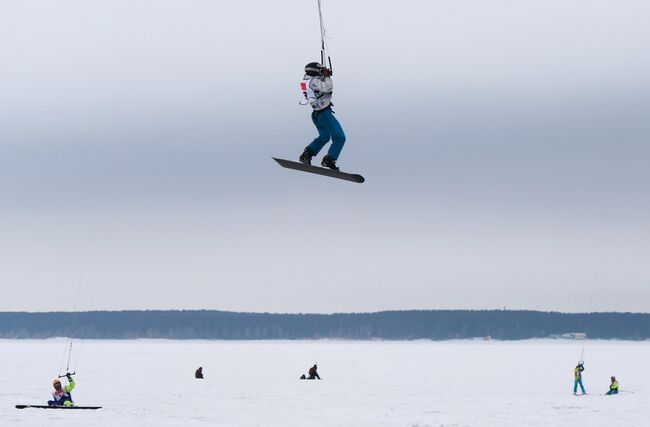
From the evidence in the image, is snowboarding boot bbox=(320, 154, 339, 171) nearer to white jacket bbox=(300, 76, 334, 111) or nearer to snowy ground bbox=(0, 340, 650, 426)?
white jacket bbox=(300, 76, 334, 111)

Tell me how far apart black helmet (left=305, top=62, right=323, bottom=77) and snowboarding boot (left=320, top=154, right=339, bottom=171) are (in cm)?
193

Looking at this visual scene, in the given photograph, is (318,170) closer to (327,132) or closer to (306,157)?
(306,157)

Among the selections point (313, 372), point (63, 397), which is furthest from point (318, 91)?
point (313, 372)

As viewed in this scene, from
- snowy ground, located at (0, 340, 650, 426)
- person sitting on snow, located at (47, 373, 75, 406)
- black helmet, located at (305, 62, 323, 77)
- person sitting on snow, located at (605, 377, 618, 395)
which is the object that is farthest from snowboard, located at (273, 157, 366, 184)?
person sitting on snow, located at (605, 377, 618, 395)

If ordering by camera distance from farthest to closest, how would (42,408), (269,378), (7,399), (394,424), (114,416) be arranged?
(269,378), (7,399), (42,408), (114,416), (394,424)

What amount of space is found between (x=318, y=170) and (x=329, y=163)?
0.26 m

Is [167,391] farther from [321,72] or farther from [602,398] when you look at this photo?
[321,72]

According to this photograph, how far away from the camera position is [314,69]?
20.6 m

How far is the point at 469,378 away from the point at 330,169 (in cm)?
4992

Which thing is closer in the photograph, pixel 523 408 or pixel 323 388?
pixel 523 408

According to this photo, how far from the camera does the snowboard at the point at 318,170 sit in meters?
21.4

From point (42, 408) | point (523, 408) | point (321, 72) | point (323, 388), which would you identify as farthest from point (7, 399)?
point (321, 72)

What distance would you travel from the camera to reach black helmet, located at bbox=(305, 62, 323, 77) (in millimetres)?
20578

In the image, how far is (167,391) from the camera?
5194 centimetres
